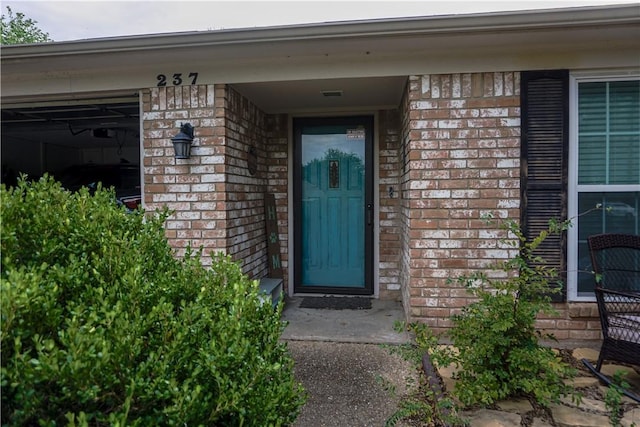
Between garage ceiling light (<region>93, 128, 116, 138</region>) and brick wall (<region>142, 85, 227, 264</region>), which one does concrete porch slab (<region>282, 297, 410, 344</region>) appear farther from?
garage ceiling light (<region>93, 128, 116, 138</region>)

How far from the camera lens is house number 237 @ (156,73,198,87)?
136 inches

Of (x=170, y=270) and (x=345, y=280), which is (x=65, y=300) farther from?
(x=345, y=280)

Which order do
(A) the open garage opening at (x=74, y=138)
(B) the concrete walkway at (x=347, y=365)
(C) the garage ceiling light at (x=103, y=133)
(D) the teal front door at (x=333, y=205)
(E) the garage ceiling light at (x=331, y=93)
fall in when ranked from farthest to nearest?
(C) the garage ceiling light at (x=103, y=133)
(D) the teal front door at (x=333, y=205)
(A) the open garage opening at (x=74, y=138)
(E) the garage ceiling light at (x=331, y=93)
(B) the concrete walkway at (x=347, y=365)

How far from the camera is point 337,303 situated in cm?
437

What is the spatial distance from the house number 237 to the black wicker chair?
127 inches

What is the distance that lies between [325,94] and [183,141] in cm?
143

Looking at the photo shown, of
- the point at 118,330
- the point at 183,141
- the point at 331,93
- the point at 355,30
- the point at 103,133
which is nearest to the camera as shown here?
the point at 118,330

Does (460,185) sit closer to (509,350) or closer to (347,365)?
(509,350)

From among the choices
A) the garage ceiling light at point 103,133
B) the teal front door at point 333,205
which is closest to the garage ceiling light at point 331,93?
the teal front door at point 333,205

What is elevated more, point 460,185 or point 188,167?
point 188,167

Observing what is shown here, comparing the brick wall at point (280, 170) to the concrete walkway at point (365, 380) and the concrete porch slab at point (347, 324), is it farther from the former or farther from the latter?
the concrete walkway at point (365, 380)

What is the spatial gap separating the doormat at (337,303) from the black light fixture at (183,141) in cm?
195

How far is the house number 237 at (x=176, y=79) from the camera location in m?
3.46

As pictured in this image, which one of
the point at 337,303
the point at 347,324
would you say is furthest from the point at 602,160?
the point at 337,303
